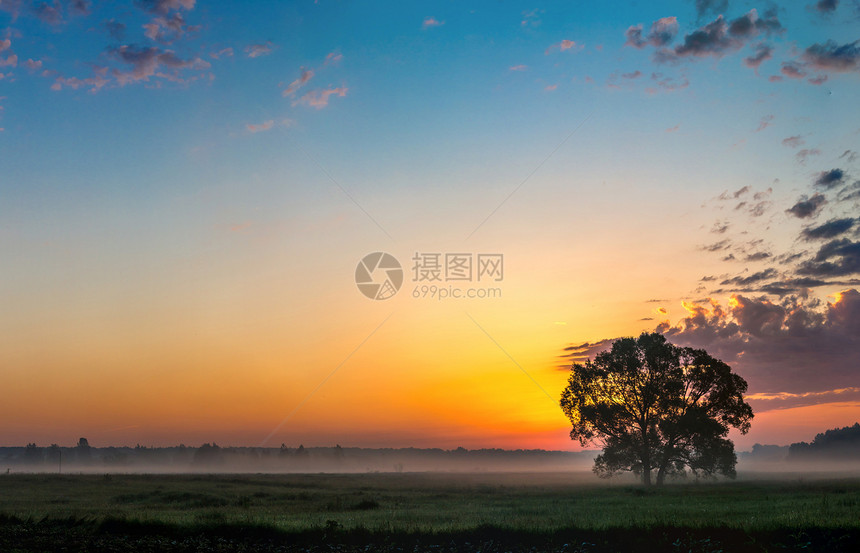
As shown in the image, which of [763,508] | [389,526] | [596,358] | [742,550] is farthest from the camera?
[596,358]

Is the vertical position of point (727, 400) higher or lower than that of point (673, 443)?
higher

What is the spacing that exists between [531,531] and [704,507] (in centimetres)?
1308

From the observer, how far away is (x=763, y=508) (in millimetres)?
28281

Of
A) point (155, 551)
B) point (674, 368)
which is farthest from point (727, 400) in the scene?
point (155, 551)

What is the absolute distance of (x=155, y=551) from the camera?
65.6ft

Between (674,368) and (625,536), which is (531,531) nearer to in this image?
(625,536)

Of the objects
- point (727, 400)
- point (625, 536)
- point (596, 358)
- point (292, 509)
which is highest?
point (596, 358)

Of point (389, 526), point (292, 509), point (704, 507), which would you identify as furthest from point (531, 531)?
point (292, 509)

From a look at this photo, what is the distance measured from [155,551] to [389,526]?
880 cm

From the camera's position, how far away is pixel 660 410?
191ft

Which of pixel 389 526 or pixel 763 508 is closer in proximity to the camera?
pixel 389 526

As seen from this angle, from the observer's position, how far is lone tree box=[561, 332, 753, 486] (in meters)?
56.5

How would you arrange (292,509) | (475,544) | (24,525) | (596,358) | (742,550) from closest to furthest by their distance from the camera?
(742,550), (475,544), (24,525), (292,509), (596,358)

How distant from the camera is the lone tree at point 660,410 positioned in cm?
5653
